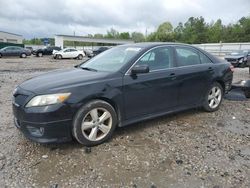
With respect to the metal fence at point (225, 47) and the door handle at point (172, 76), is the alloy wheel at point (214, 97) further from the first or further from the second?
the metal fence at point (225, 47)

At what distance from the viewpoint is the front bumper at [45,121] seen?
10.6 ft

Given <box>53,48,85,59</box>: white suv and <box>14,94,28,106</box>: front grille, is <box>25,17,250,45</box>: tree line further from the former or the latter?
<box>14,94,28,106</box>: front grille

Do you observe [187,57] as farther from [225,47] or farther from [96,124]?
[225,47]

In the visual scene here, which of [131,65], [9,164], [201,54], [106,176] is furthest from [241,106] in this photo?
[9,164]

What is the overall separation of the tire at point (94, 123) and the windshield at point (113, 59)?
2.31 feet

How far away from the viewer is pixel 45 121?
10.6ft

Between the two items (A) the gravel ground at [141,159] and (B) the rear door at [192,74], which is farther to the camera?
(B) the rear door at [192,74]

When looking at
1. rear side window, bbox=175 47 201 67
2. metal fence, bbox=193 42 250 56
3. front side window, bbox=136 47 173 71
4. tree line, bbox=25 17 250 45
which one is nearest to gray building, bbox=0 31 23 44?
tree line, bbox=25 17 250 45

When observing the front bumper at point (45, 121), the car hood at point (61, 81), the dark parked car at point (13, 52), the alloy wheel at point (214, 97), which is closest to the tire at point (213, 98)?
the alloy wheel at point (214, 97)

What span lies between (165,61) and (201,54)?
1.15 metres

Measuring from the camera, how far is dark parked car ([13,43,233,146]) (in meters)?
3.30

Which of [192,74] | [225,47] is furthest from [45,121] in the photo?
[225,47]

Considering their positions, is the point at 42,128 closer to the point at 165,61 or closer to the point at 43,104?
the point at 43,104

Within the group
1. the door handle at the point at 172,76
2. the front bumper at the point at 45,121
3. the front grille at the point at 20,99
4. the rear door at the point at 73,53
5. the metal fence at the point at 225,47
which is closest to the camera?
the front bumper at the point at 45,121
